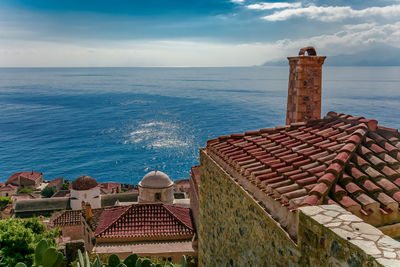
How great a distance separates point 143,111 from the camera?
11675cm

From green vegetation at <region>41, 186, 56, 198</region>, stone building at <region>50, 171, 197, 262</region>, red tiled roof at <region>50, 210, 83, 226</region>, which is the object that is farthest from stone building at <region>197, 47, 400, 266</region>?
green vegetation at <region>41, 186, 56, 198</region>

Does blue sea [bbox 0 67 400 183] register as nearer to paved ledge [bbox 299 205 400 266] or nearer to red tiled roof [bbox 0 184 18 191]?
red tiled roof [bbox 0 184 18 191]

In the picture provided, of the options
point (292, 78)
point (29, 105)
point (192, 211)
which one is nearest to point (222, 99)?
point (29, 105)

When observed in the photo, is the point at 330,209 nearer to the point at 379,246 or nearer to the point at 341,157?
the point at 379,246

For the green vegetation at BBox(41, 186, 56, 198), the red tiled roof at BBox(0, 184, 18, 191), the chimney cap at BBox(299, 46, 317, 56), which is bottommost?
the green vegetation at BBox(41, 186, 56, 198)

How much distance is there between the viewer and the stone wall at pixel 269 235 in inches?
123

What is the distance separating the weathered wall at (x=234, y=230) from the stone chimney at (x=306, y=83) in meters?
3.03

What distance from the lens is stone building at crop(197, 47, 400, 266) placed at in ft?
11.4

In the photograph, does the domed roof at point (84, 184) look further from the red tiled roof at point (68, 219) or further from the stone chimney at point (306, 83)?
the stone chimney at point (306, 83)

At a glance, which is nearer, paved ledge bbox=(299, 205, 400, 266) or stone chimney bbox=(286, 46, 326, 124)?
paved ledge bbox=(299, 205, 400, 266)

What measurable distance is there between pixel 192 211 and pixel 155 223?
2.98 m

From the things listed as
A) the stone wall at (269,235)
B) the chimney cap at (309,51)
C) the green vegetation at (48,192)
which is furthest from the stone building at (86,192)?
the chimney cap at (309,51)

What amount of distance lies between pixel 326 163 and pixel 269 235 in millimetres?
1425

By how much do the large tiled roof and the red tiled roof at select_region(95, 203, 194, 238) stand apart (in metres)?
9.14
